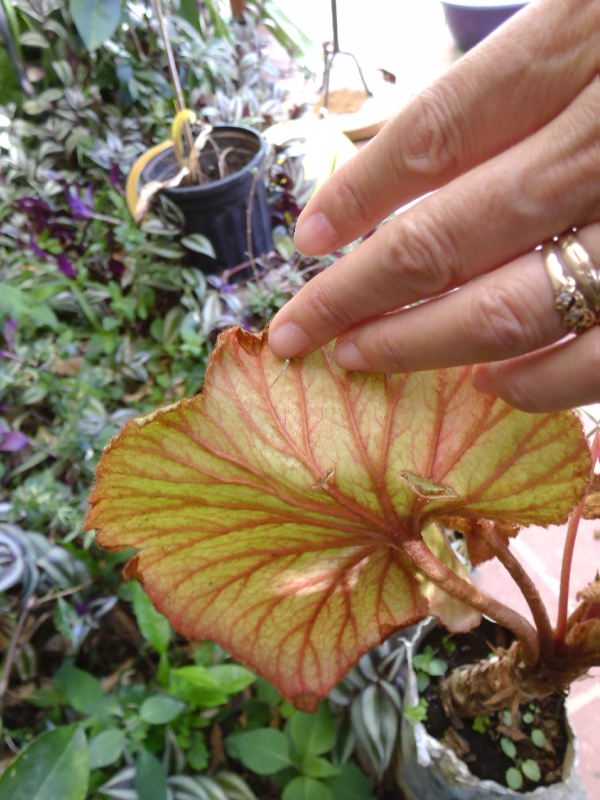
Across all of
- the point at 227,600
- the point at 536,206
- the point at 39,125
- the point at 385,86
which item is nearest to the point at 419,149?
the point at 536,206

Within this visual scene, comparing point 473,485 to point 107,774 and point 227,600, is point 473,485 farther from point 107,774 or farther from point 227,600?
point 107,774

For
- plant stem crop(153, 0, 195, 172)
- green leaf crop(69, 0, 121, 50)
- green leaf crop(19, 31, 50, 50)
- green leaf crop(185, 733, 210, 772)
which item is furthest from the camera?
green leaf crop(19, 31, 50, 50)

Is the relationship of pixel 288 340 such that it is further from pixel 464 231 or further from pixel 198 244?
pixel 198 244

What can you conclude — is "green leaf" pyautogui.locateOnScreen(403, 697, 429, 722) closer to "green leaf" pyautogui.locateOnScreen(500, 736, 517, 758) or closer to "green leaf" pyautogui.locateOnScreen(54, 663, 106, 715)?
"green leaf" pyautogui.locateOnScreen(500, 736, 517, 758)

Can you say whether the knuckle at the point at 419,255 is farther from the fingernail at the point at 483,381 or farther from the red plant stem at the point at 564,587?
the red plant stem at the point at 564,587

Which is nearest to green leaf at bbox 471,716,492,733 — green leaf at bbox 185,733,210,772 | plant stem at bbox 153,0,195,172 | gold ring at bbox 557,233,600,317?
green leaf at bbox 185,733,210,772

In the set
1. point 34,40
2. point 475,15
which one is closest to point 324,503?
point 34,40
